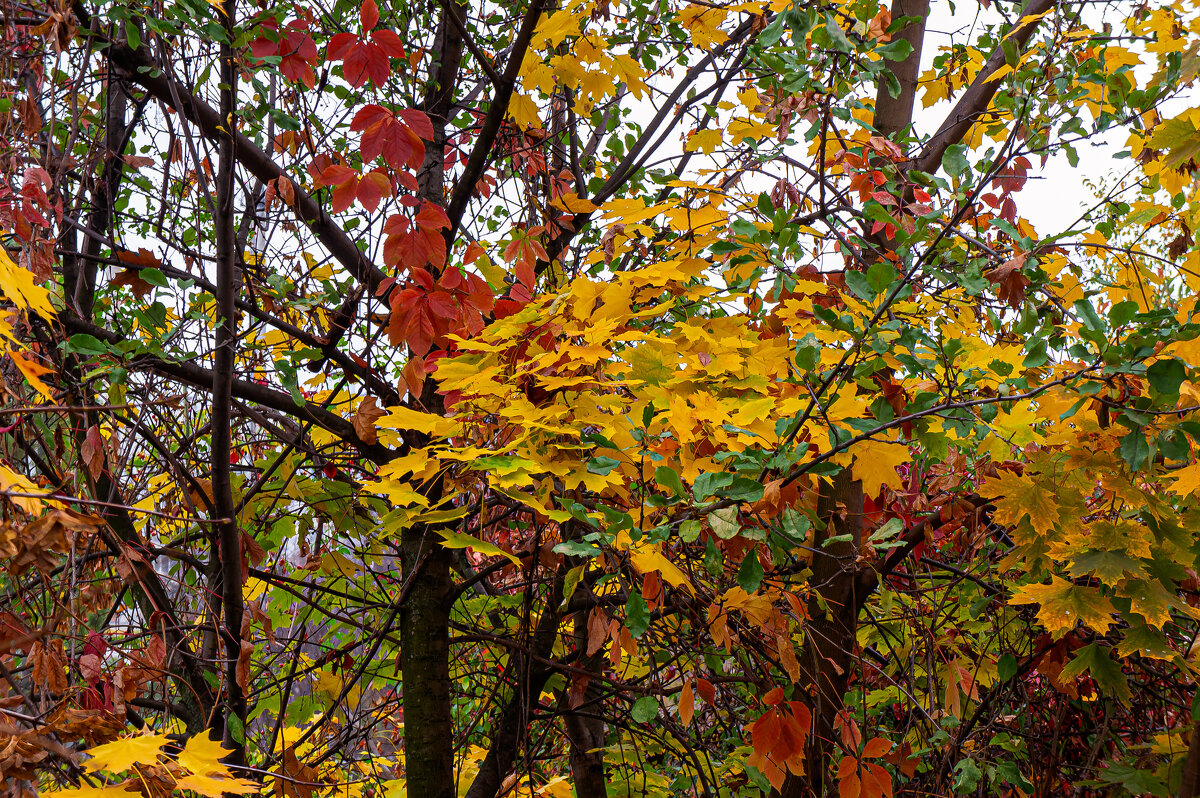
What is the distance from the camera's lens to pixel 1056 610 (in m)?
1.85

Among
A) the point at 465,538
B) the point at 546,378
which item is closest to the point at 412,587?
the point at 465,538

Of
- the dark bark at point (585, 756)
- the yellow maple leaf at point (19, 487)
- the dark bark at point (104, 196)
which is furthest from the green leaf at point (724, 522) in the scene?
the dark bark at point (104, 196)

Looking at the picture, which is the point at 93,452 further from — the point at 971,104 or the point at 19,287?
the point at 971,104

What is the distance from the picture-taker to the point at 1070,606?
184 cm

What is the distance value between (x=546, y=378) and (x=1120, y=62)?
2023 mm

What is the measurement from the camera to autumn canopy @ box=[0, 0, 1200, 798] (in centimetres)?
167

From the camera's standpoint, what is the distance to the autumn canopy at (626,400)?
1.67 metres

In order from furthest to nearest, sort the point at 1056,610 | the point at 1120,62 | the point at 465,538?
the point at 1120,62, the point at 1056,610, the point at 465,538

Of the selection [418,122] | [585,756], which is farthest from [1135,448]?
[585,756]

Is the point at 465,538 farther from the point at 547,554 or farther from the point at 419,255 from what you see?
the point at 419,255

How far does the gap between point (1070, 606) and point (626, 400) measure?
1040 millimetres

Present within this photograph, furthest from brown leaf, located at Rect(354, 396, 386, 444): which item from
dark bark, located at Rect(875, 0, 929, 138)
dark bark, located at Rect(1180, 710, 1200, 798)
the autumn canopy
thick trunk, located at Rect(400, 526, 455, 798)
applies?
dark bark, located at Rect(1180, 710, 1200, 798)

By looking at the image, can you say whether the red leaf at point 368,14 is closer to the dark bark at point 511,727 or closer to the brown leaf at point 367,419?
the brown leaf at point 367,419

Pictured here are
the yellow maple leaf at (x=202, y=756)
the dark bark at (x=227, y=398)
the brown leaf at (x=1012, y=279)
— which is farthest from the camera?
the dark bark at (x=227, y=398)
